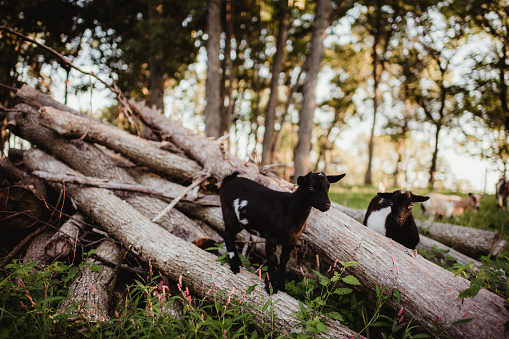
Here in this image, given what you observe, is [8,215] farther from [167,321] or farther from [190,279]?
[167,321]

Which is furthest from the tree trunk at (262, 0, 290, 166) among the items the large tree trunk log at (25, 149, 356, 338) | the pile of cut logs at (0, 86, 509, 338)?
the large tree trunk log at (25, 149, 356, 338)

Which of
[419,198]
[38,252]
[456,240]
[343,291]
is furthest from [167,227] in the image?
[456,240]

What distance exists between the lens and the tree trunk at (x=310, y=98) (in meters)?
8.54

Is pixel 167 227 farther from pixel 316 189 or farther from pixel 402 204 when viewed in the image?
pixel 402 204

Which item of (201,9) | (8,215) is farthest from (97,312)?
(201,9)

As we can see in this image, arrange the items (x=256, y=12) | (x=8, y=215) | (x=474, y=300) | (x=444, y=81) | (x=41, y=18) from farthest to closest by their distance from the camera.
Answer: (x=444, y=81) → (x=256, y=12) → (x=41, y=18) → (x=8, y=215) → (x=474, y=300)

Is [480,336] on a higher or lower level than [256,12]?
lower

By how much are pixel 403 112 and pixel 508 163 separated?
10.6 m

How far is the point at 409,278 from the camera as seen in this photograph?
105 inches

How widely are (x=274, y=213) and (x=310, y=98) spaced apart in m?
6.51

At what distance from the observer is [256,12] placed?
15.2m

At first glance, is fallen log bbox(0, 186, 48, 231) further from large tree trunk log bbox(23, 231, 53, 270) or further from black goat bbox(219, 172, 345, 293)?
black goat bbox(219, 172, 345, 293)

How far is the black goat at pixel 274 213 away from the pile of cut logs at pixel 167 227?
30cm

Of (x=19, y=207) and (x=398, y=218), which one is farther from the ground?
(x=398, y=218)
